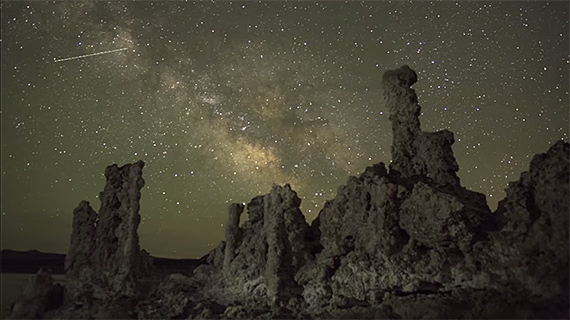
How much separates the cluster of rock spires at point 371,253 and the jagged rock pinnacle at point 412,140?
5cm

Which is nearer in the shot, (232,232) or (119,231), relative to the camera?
(232,232)

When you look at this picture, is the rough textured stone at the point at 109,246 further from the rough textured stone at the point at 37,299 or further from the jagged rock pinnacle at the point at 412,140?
the jagged rock pinnacle at the point at 412,140

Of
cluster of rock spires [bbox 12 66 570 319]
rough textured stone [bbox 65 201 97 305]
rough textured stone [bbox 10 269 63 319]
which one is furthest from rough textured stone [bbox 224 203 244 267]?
rough textured stone [bbox 10 269 63 319]

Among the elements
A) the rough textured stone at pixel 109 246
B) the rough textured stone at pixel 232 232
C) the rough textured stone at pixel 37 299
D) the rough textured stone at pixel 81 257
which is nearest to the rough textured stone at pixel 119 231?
the rough textured stone at pixel 109 246

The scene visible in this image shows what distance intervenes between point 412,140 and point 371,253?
571 cm

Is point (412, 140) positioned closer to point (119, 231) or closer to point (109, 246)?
point (119, 231)

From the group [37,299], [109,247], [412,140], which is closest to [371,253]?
[412,140]

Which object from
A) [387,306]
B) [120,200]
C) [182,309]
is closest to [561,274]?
[387,306]

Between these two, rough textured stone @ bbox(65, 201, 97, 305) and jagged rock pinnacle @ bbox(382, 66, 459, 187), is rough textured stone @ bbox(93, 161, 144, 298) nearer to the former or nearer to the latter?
rough textured stone @ bbox(65, 201, 97, 305)

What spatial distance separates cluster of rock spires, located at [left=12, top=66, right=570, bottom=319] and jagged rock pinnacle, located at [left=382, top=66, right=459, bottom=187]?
0.16ft

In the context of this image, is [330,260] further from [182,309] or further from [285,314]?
[182,309]

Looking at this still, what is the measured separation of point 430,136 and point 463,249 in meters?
5.59

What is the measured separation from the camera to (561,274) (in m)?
13.7

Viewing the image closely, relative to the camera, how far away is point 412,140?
20.5 meters
